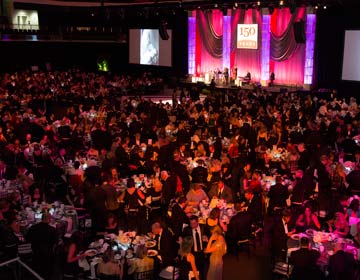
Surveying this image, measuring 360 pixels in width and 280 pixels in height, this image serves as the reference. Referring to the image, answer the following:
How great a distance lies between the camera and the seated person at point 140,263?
7.02m

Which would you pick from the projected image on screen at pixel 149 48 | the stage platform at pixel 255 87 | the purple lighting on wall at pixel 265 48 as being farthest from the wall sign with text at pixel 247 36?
the projected image on screen at pixel 149 48

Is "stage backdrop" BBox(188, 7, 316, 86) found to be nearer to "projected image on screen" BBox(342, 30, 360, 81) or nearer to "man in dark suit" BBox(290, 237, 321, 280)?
"projected image on screen" BBox(342, 30, 360, 81)

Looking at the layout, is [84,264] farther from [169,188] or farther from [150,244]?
[169,188]

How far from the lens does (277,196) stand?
9.44 meters

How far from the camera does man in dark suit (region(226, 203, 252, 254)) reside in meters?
8.22

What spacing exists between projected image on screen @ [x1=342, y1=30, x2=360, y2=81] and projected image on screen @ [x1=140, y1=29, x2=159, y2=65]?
14.0 meters

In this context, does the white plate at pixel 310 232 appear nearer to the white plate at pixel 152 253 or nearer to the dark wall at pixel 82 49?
the white plate at pixel 152 253

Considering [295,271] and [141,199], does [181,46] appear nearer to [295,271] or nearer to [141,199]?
[141,199]

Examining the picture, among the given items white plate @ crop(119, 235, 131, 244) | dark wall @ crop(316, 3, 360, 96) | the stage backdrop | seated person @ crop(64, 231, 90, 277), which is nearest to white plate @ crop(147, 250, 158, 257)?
white plate @ crop(119, 235, 131, 244)

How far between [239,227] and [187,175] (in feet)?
8.52

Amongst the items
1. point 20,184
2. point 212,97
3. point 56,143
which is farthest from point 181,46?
point 20,184

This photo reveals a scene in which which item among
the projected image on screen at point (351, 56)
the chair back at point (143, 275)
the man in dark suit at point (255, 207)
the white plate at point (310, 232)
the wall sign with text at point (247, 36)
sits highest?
the wall sign with text at point (247, 36)

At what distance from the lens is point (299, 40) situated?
797 inches

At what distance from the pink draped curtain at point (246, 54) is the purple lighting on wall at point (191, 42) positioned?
2.99m
